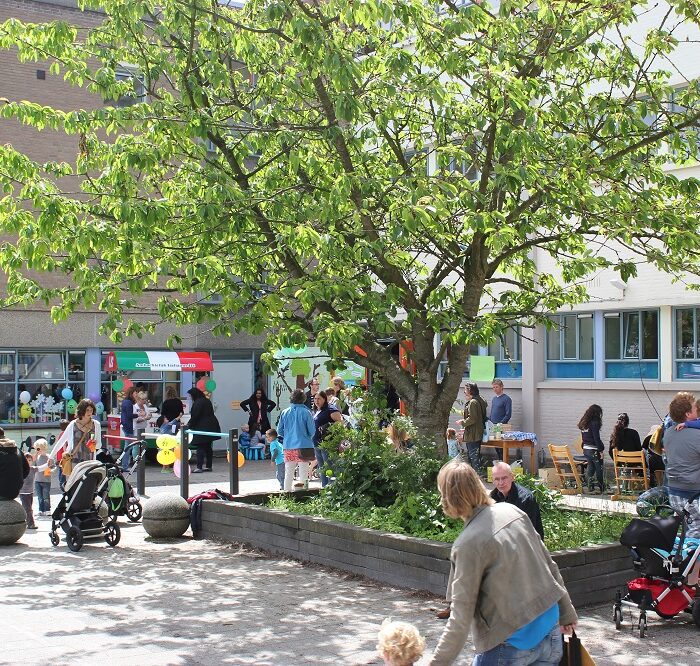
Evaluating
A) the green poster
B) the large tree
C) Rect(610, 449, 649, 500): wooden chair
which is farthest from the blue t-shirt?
the green poster

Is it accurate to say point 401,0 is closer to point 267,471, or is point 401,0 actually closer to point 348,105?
point 348,105

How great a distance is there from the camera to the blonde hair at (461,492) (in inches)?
187

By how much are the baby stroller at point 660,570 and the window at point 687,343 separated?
11.5m

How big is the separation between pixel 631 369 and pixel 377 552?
11965 mm

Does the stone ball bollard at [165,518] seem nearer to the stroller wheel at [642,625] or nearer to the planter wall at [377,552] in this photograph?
the planter wall at [377,552]

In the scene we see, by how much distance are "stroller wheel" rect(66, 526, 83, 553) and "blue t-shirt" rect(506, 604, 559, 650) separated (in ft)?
30.0

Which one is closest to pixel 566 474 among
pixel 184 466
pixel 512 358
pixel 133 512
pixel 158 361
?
pixel 512 358

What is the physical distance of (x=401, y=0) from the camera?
10836 millimetres

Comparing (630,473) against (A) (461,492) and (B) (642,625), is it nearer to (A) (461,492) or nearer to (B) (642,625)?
(B) (642,625)

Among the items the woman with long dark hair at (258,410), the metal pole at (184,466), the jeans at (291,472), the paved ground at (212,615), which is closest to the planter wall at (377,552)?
the paved ground at (212,615)

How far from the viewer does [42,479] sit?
49.8ft

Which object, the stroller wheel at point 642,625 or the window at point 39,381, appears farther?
the window at point 39,381

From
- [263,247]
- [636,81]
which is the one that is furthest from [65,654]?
[636,81]

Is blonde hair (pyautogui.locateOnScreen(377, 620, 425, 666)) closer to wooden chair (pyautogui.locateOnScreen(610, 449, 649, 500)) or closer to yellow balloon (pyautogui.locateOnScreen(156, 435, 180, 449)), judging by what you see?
wooden chair (pyautogui.locateOnScreen(610, 449, 649, 500))
